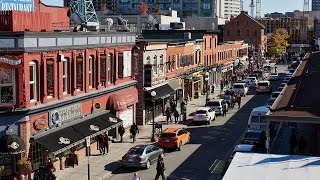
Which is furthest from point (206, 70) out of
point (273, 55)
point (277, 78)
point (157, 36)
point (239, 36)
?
point (273, 55)

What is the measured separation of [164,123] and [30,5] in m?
16.7

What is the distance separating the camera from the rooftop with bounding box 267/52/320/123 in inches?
850

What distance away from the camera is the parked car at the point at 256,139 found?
33.0 meters

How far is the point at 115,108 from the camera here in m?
39.1

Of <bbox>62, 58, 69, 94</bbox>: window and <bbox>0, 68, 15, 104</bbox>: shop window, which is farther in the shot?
<bbox>62, 58, 69, 94</bbox>: window

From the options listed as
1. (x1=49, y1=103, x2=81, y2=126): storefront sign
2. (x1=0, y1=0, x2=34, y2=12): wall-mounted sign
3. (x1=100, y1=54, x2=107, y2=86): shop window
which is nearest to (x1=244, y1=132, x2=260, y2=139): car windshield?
(x1=100, y1=54, x2=107, y2=86): shop window

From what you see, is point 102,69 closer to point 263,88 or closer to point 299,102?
point 299,102

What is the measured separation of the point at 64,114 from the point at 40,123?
288 centimetres

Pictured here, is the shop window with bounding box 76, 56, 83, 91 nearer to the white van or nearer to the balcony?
the balcony

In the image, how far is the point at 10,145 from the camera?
88.7 feet

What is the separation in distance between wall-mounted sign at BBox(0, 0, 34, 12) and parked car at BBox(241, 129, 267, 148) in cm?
1587

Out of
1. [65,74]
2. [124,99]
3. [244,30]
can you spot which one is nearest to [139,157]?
[65,74]

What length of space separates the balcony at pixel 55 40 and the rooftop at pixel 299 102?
12.3 m

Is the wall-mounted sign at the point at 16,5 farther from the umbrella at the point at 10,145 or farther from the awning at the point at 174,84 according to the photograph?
the awning at the point at 174,84
